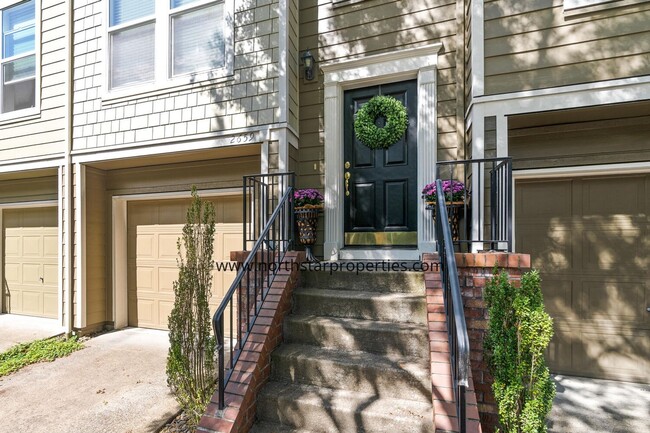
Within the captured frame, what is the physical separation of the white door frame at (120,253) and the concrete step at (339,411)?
341 centimetres

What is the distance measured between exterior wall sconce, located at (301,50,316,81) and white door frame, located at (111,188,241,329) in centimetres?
254

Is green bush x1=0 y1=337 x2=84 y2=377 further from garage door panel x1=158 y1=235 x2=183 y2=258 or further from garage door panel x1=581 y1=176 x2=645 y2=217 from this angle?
garage door panel x1=581 y1=176 x2=645 y2=217

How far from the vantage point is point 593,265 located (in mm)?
3182

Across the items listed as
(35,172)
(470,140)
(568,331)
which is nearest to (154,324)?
(35,172)

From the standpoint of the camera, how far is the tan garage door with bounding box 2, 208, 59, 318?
529 cm

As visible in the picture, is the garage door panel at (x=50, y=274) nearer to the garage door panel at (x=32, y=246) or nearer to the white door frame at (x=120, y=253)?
the garage door panel at (x=32, y=246)

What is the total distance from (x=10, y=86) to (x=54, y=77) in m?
1.13

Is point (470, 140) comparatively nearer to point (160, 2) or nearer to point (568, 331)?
point (568, 331)

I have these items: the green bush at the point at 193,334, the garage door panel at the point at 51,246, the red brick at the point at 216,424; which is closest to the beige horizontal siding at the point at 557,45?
the green bush at the point at 193,334

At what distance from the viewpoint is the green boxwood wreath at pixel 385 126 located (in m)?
3.67

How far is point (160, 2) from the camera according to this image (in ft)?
13.6

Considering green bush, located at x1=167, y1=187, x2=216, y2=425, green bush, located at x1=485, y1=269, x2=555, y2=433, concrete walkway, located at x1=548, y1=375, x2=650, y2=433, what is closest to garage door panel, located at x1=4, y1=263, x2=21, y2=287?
green bush, located at x1=167, y1=187, x2=216, y2=425

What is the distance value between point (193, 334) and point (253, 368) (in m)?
0.60

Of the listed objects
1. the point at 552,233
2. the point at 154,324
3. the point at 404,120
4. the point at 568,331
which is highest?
the point at 404,120
